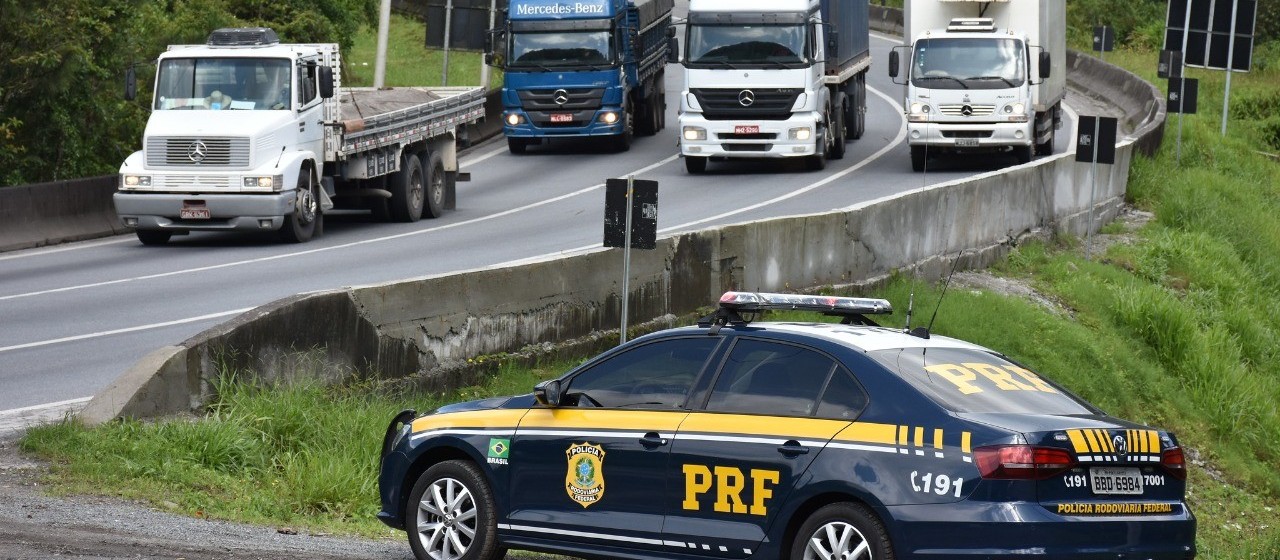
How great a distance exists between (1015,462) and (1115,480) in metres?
0.58

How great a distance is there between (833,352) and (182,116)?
17.1m

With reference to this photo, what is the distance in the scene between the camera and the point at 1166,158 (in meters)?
36.2

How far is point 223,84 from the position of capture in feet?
75.2

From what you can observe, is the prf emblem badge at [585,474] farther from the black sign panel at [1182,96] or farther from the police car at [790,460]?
the black sign panel at [1182,96]

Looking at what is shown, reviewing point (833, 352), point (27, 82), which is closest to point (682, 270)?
point (833, 352)

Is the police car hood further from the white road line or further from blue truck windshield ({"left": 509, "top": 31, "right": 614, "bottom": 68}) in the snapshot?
blue truck windshield ({"left": 509, "top": 31, "right": 614, "bottom": 68})

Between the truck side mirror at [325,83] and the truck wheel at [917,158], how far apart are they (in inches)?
494

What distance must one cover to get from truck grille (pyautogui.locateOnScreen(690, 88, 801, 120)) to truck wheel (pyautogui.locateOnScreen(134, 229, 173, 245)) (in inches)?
414

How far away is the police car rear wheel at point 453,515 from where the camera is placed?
8172mm

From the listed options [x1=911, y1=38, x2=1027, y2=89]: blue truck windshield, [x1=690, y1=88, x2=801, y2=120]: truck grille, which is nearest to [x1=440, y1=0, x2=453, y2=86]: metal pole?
[x1=690, y1=88, x2=801, y2=120]: truck grille

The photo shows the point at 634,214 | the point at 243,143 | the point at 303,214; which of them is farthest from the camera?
the point at 303,214

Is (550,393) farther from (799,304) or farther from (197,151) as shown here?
(197,151)

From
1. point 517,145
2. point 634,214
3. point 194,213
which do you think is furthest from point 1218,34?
point 634,214

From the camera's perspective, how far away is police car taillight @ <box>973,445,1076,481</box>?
6.65m
